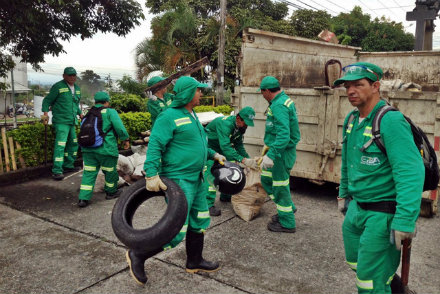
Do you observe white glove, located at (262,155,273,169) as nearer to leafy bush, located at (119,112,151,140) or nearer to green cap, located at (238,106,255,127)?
green cap, located at (238,106,255,127)

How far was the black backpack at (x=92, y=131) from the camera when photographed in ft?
17.6

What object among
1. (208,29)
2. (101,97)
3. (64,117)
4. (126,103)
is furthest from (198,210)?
(208,29)

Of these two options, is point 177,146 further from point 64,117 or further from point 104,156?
point 64,117

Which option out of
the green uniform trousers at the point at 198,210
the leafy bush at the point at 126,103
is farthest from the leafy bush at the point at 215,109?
the green uniform trousers at the point at 198,210

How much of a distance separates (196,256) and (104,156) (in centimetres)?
255

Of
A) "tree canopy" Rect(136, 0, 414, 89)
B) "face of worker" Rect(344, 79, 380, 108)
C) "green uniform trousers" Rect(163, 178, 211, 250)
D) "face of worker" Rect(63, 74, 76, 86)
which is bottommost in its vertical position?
"green uniform trousers" Rect(163, 178, 211, 250)

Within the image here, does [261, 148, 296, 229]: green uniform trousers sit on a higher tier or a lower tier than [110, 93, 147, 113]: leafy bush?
lower

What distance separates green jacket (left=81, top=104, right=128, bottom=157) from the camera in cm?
543

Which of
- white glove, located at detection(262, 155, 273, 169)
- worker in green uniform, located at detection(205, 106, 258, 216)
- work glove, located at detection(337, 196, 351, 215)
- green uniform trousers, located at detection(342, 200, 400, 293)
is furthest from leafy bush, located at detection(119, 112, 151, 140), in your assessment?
green uniform trousers, located at detection(342, 200, 400, 293)

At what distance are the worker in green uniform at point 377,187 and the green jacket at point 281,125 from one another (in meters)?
1.71

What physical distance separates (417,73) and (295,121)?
449cm

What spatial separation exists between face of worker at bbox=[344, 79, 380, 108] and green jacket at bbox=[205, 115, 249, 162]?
8.40ft

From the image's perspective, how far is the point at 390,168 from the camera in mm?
2256

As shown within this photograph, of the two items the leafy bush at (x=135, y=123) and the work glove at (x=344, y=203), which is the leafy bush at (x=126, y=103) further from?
the work glove at (x=344, y=203)
